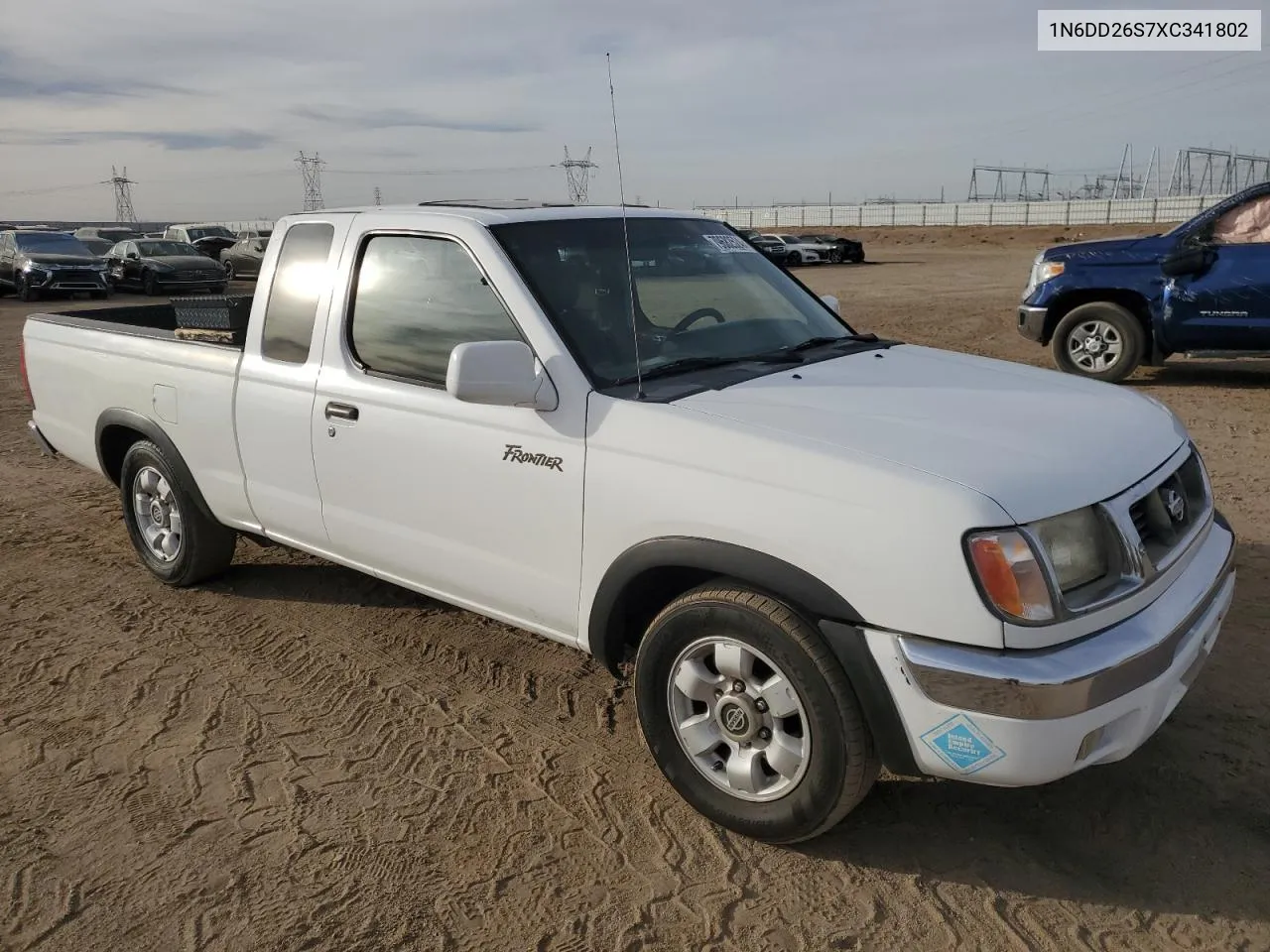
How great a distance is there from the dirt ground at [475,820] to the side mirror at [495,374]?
130cm

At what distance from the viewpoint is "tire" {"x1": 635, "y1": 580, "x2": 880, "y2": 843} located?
8.98 ft

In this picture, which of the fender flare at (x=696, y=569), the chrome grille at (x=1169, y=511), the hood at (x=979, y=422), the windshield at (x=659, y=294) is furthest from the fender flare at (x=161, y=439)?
the chrome grille at (x=1169, y=511)

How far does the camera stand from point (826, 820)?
2.86 meters

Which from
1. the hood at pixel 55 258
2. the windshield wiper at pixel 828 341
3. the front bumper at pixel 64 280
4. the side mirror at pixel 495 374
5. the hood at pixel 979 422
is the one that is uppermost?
the hood at pixel 55 258

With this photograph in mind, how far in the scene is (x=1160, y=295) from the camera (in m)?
9.34

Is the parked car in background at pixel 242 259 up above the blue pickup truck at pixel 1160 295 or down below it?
above

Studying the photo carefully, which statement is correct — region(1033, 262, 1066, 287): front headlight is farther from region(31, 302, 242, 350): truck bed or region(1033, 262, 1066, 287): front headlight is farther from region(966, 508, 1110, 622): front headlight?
region(966, 508, 1110, 622): front headlight

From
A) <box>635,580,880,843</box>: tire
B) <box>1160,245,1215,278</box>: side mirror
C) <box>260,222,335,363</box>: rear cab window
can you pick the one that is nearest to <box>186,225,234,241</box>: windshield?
<box>1160,245,1215,278</box>: side mirror

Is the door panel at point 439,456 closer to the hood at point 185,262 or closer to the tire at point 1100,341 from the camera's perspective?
the tire at point 1100,341

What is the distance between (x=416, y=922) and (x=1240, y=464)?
20.9 ft

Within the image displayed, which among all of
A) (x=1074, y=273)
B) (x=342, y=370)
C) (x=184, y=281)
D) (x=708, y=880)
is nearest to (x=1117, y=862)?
(x=708, y=880)

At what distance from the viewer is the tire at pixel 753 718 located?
2736mm

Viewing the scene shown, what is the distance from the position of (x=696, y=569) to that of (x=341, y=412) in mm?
1643

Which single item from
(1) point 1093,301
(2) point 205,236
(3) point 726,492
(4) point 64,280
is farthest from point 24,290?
(3) point 726,492
